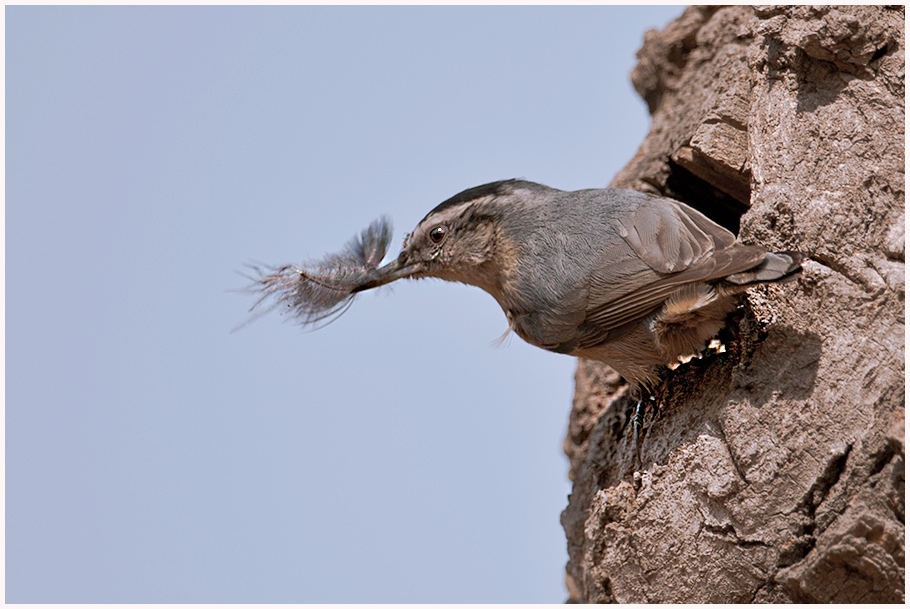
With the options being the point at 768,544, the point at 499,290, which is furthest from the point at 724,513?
the point at 499,290

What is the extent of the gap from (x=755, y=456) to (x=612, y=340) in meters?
0.76

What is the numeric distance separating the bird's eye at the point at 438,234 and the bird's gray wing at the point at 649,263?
2.66ft

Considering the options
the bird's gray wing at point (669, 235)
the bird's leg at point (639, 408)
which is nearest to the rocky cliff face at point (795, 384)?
the bird's leg at point (639, 408)

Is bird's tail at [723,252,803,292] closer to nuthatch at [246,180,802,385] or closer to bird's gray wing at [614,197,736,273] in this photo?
nuthatch at [246,180,802,385]

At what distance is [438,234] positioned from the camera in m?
4.64

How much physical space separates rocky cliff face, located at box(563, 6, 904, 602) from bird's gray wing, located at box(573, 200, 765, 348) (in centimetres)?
29

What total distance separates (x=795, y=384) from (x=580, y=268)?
93 centimetres

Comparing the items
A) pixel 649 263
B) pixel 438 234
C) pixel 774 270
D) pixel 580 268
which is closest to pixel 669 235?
pixel 649 263

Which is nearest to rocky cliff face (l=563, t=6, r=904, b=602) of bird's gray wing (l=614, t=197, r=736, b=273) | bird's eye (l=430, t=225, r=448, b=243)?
bird's gray wing (l=614, t=197, r=736, b=273)

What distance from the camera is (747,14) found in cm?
545

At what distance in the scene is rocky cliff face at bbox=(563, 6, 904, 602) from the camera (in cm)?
361

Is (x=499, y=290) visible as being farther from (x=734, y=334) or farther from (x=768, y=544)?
(x=768, y=544)

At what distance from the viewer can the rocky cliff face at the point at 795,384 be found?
142 inches

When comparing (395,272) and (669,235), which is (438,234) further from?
(669,235)
